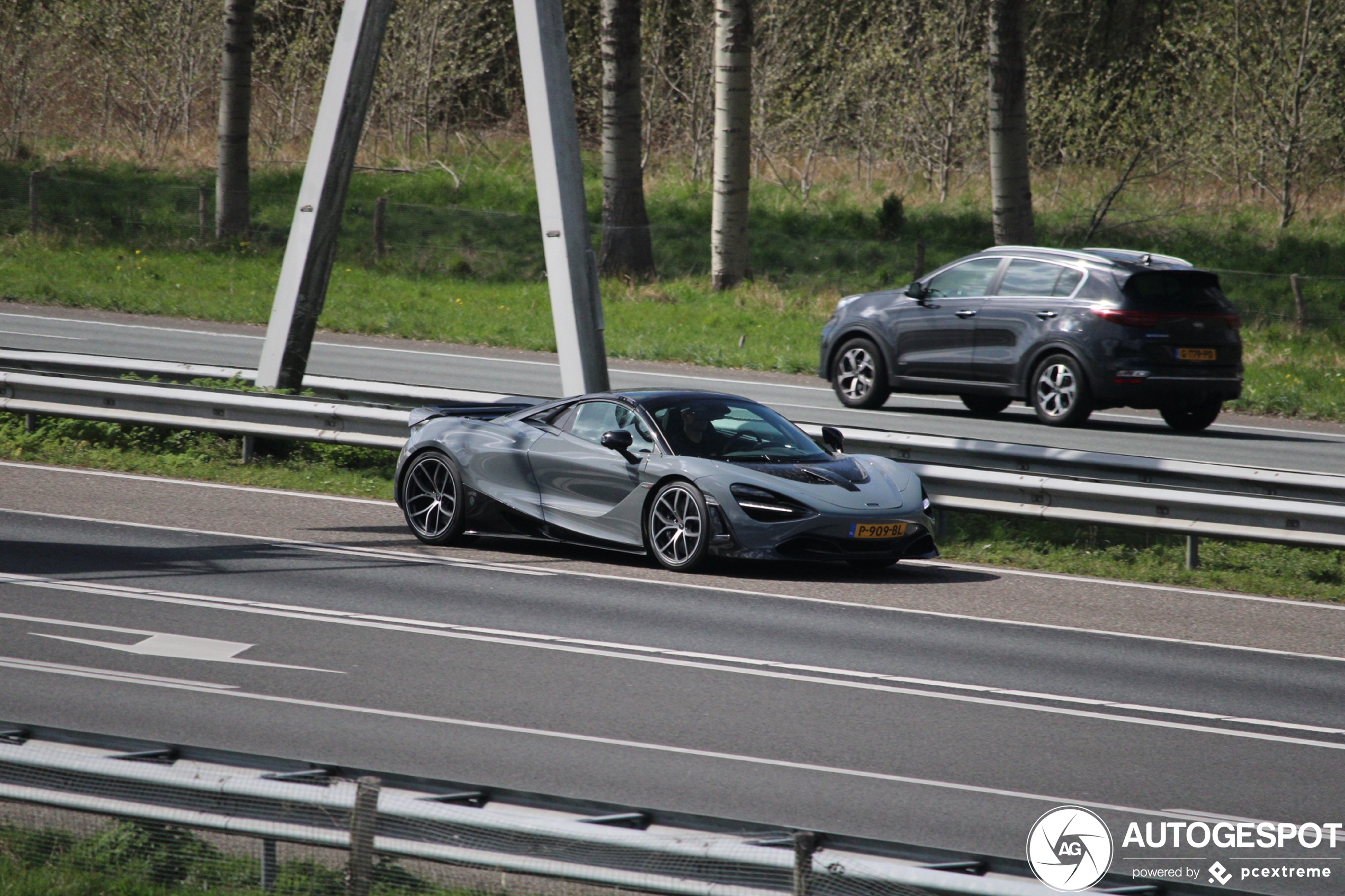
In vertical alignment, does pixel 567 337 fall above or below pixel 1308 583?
above

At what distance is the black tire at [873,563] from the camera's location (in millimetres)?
11336

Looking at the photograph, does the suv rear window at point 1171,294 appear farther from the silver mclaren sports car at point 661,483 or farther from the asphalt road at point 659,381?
the silver mclaren sports car at point 661,483

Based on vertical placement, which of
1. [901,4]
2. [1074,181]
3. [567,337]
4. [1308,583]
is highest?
[901,4]

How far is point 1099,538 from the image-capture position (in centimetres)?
1398

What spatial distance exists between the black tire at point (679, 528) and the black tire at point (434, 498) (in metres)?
1.60

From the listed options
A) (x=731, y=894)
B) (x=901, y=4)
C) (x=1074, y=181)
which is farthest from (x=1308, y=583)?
(x=901, y=4)

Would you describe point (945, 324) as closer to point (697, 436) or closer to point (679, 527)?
point (697, 436)

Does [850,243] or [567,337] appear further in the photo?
[850,243]

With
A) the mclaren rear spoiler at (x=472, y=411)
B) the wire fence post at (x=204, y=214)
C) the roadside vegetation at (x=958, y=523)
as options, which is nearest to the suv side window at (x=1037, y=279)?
the roadside vegetation at (x=958, y=523)

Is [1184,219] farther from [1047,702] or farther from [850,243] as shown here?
[1047,702]

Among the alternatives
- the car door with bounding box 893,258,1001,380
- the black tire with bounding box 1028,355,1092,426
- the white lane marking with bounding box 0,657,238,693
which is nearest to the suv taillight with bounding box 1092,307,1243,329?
the black tire with bounding box 1028,355,1092,426

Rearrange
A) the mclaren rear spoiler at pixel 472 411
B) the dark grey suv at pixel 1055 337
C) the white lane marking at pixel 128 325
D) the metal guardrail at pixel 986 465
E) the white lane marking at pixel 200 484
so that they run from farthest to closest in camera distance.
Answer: the white lane marking at pixel 128 325 < the dark grey suv at pixel 1055 337 < the white lane marking at pixel 200 484 < the mclaren rear spoiler at pixel 472 411 < the metal guardrail at pixel 986 465

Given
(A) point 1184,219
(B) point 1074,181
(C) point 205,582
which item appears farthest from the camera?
(B) point 1074,181

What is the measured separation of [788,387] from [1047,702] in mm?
14334
